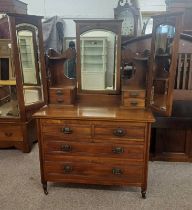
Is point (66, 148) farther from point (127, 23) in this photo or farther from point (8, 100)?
point (127, 23)

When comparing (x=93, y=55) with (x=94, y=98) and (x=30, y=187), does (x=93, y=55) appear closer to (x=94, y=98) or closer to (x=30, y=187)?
(x=94, y=98)

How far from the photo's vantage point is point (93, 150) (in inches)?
75.5

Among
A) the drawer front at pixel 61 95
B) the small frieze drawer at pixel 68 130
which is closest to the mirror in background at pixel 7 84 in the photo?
the drawer front at pixel 61 95

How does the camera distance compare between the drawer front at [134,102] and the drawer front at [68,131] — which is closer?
the drawer front at [68,131]

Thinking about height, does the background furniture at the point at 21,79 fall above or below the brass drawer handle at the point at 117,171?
above

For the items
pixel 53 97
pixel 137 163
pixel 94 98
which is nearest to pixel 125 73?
pixel 94 98

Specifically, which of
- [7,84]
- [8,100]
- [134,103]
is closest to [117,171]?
[134,103]

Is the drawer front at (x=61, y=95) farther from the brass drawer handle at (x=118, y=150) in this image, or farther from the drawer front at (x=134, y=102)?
the brass drawer handle at (x=118, y=150)

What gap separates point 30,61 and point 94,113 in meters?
1.29

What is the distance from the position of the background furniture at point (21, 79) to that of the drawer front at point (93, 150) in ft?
2.33

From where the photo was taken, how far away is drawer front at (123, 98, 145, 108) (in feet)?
6.72

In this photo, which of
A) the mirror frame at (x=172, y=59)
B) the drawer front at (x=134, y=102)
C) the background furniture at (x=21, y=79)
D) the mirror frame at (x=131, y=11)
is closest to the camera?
the mirror frame at (x=172, y=59)

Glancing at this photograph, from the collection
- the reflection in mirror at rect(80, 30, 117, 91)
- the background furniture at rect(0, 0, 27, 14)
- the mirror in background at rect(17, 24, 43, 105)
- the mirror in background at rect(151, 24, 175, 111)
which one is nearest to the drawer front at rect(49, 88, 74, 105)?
the reflection in mirror at rect(80, 30, 117, 91)

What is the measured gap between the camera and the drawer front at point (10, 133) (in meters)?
2.84
